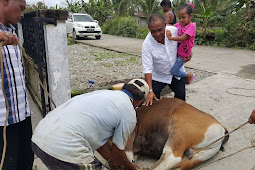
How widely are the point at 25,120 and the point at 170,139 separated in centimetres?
142

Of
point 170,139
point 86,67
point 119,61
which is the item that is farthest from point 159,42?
point 119,61

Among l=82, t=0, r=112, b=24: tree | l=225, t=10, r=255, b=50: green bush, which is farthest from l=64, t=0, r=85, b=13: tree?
l=225, t=10, r=255, b=50: green bush

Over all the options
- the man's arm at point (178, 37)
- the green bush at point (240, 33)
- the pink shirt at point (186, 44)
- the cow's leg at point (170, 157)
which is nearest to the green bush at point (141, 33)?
the green bush at point (240, 33)

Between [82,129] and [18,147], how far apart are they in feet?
2.44

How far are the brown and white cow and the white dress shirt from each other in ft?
1.56

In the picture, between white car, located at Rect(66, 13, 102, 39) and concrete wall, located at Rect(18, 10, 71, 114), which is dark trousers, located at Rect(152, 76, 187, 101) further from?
white car, located at Rect(66, 13, 102, 39)

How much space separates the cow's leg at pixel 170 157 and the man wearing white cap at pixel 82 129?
23.8 inches

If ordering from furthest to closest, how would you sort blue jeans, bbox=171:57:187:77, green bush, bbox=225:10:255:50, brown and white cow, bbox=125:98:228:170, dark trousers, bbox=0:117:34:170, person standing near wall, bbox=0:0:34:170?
green bush, bbox=225:10:255:50 < blue jeans, bbox=171:57:187:77 < brown and white cow, bbox=125:98:228:170 < dark trousers, bbox=0:117:34:170 < person standing near wall, bbox=0:0:34:170

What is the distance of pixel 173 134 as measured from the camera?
2621 millimetres

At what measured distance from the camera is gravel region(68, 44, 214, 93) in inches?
249

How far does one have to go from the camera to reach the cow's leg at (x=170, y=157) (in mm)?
2498

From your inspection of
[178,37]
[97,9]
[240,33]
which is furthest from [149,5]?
[178,37]

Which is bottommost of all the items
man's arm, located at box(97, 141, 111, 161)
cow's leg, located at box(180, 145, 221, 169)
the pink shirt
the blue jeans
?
cow's leg, located at box(180, 145, 221, 169)

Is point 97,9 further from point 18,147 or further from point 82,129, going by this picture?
point 82,129
